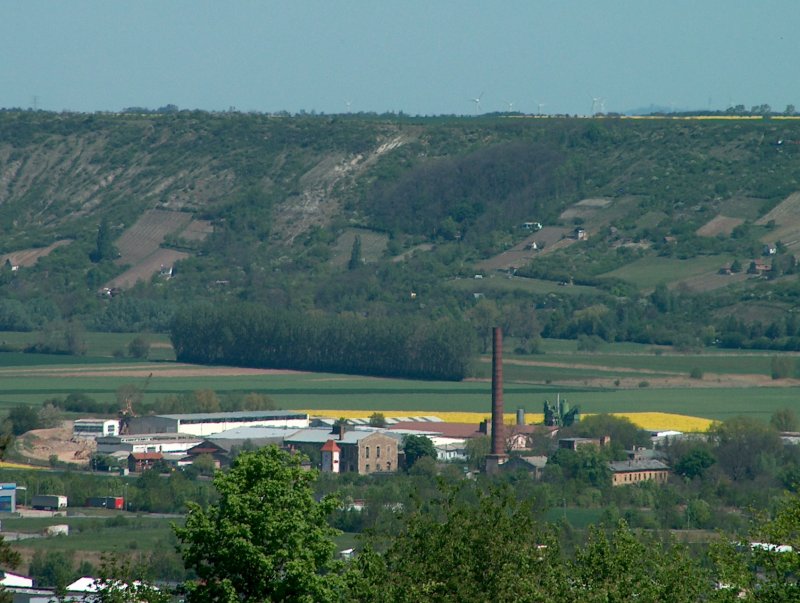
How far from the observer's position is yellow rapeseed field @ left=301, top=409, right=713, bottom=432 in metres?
87.1

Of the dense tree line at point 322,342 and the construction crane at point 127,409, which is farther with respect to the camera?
the dense tree line at point 322,342

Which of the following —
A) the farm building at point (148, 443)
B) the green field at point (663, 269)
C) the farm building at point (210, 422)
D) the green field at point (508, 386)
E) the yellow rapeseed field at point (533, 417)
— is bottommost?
the farm building at point (148, 443)

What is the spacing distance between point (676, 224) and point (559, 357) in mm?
40283

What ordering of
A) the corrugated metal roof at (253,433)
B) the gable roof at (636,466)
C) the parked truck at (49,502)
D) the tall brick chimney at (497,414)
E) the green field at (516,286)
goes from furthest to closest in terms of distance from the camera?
the green field at (516,286)
the corrugated metal roof at (253,433)
the tall brick chimney at (497,414)
the gable roof at (636,466)
the parked truck at (49,502)

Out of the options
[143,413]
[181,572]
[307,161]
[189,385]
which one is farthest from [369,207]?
[181,572]

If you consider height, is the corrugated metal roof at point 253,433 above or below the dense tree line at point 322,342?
below

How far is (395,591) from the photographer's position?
79.3 feet

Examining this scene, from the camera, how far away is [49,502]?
2628 inches

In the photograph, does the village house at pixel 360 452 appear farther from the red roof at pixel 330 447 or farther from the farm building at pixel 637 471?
the farm building at pixel 637 471

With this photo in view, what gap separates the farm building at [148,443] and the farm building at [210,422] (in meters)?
1.57

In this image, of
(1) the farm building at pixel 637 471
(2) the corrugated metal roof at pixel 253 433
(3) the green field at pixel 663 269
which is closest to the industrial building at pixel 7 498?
(2) the corrugated metal roof at pixel 253 433

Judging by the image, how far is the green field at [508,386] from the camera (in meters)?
97.1

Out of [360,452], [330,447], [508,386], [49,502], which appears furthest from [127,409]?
[49,502]

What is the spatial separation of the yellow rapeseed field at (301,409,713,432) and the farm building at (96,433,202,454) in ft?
26.2
